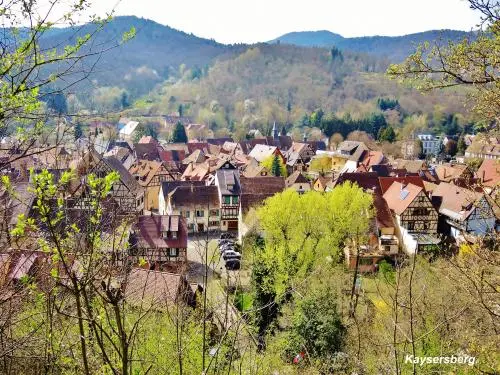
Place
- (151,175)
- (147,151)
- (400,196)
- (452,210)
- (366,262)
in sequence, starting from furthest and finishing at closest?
(147,151) → (151,175) → (400,196) → (452,210) → (366,262)

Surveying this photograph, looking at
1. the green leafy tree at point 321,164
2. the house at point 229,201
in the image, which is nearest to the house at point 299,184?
the house at point 229,201

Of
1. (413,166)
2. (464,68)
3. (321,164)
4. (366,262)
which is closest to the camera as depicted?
(464,68)

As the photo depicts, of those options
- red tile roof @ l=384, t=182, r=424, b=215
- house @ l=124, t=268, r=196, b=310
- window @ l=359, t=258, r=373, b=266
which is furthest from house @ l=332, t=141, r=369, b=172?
house @ l=124, t=268, r=196, b=310

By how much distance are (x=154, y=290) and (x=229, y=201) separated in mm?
23951

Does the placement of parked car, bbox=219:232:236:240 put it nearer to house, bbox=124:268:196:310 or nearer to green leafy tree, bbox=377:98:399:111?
house, bbox=124:268:196:310

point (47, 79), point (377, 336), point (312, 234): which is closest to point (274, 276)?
point (312, 234)

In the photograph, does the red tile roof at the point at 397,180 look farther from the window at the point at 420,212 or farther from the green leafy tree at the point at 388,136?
the green leafy tree at the point at 388,136

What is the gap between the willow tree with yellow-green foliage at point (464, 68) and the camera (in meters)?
5.39

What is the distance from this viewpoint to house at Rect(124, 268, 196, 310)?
511cm

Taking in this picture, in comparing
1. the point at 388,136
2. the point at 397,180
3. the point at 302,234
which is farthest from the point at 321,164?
the point at 302,234

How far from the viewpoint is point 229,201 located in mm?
30359

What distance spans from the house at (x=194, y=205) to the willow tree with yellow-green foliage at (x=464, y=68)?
23454 millimetres

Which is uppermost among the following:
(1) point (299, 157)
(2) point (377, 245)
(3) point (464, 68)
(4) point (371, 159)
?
(3) point (464, 68)

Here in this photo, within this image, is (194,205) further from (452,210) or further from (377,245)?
(452,210)
